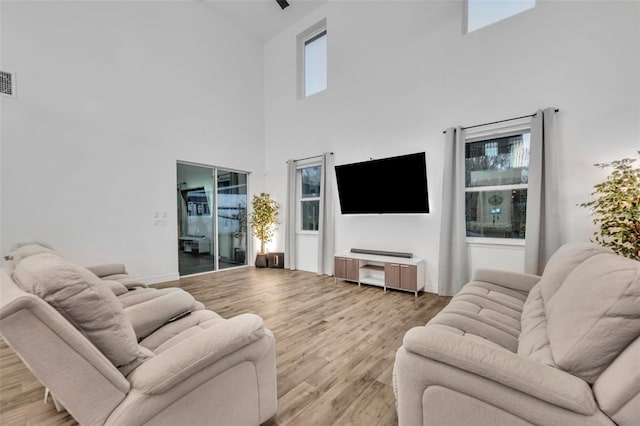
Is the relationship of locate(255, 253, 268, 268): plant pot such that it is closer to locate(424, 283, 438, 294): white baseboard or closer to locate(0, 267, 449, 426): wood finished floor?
locate(0, 267, 449, 426): wood finished floor

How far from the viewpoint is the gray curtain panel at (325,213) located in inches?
211

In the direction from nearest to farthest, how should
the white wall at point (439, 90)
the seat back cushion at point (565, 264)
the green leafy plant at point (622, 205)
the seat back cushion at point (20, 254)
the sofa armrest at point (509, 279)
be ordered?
the seat back cushion at point (20, 254) → the seat back cushion at point (565, 264) → the sofa armrest at point (509, 279) → the green leafy plant at point (622, 205) → the white wall at point (439, 90)

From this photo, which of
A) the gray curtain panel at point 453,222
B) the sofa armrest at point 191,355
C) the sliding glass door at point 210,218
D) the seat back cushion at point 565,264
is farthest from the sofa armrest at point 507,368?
the sliding glass door at point 210,218

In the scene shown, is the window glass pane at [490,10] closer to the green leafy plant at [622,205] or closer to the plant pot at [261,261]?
Result: the green leafy plant at [622,205]

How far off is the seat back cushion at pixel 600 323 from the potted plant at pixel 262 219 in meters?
5.51

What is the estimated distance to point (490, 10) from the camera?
12.8ft

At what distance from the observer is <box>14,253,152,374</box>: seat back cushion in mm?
937

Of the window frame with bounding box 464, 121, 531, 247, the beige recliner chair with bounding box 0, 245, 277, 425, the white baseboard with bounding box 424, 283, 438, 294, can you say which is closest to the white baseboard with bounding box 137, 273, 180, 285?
the beige recliner chair with bounding box 0, 245, 277, 425

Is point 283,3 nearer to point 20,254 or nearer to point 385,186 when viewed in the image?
point 385,186

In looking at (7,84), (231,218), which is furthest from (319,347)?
(7,84)

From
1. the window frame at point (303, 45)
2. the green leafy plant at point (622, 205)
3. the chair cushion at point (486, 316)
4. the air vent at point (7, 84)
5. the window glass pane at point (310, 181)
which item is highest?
the window frame at point (303, 45)

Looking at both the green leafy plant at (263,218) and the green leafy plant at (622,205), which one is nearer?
the green leafy plant at (622,205)

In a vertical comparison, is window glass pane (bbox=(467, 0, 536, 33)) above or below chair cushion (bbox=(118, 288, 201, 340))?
above

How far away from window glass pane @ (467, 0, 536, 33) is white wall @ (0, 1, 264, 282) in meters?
4.64
